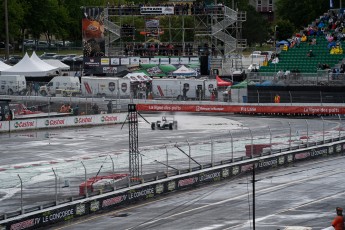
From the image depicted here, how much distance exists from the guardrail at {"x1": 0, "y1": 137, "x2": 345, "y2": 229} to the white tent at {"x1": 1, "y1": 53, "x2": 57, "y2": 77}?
4466cm

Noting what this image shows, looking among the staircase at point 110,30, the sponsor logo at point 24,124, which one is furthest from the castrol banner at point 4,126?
the staircase at point 110,30

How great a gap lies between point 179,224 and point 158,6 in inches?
2487

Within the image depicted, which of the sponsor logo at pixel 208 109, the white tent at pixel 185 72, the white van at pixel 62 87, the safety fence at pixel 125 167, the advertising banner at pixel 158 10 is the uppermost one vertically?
the advertising banner at pixel 158 10

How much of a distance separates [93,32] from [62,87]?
15.4 metres

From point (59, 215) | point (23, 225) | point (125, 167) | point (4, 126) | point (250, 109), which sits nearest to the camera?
point (23, 225)

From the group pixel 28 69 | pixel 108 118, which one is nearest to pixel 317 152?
pixel 108 118

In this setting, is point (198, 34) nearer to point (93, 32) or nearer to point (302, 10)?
point (93, 32)

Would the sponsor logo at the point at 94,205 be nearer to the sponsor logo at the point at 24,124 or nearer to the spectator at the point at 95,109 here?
the sponsor logo at the point at 24,124

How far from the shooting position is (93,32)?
93062mm

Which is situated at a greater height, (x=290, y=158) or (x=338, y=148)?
(x=338, y=148)

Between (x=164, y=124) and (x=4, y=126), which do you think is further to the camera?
(x=164, y=124)

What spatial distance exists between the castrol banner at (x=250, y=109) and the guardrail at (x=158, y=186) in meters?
17.0

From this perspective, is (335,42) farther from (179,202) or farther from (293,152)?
(179,202)

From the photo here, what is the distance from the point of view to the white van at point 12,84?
258ft
